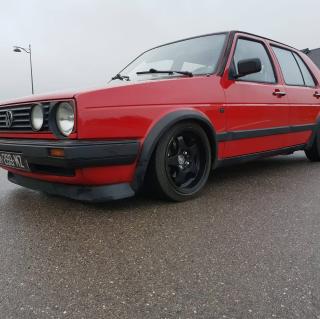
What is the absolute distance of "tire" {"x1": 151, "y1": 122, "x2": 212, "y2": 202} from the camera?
2.74m

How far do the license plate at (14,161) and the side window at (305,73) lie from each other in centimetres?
368

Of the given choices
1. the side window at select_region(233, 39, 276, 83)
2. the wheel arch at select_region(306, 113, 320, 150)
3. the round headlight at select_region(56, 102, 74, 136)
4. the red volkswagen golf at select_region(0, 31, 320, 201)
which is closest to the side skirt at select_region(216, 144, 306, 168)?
the red volkswagen golf at select_region(0, 31, 320, 201)

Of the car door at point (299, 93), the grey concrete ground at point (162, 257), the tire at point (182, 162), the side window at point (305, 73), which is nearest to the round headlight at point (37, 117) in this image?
the grey concrete ground at point (162, 257)

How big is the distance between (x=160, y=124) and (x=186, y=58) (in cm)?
112

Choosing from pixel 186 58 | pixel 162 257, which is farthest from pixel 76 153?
pixel 186 58

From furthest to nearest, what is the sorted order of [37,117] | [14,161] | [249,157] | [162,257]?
[249,157] → [14,161] → [37,117] → [162,257]

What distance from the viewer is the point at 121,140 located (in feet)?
8.18

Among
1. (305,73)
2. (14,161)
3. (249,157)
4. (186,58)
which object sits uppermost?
(186,58)

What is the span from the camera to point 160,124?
2.66 m

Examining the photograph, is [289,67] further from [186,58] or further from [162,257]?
[162,257]

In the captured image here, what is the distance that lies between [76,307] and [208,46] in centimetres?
277

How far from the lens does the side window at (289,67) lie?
426 centimetres

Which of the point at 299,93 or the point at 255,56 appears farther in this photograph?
the point at 299,93

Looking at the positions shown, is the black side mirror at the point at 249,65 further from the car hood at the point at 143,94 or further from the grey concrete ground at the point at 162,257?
the grey concrete ground at the point at 162,257
